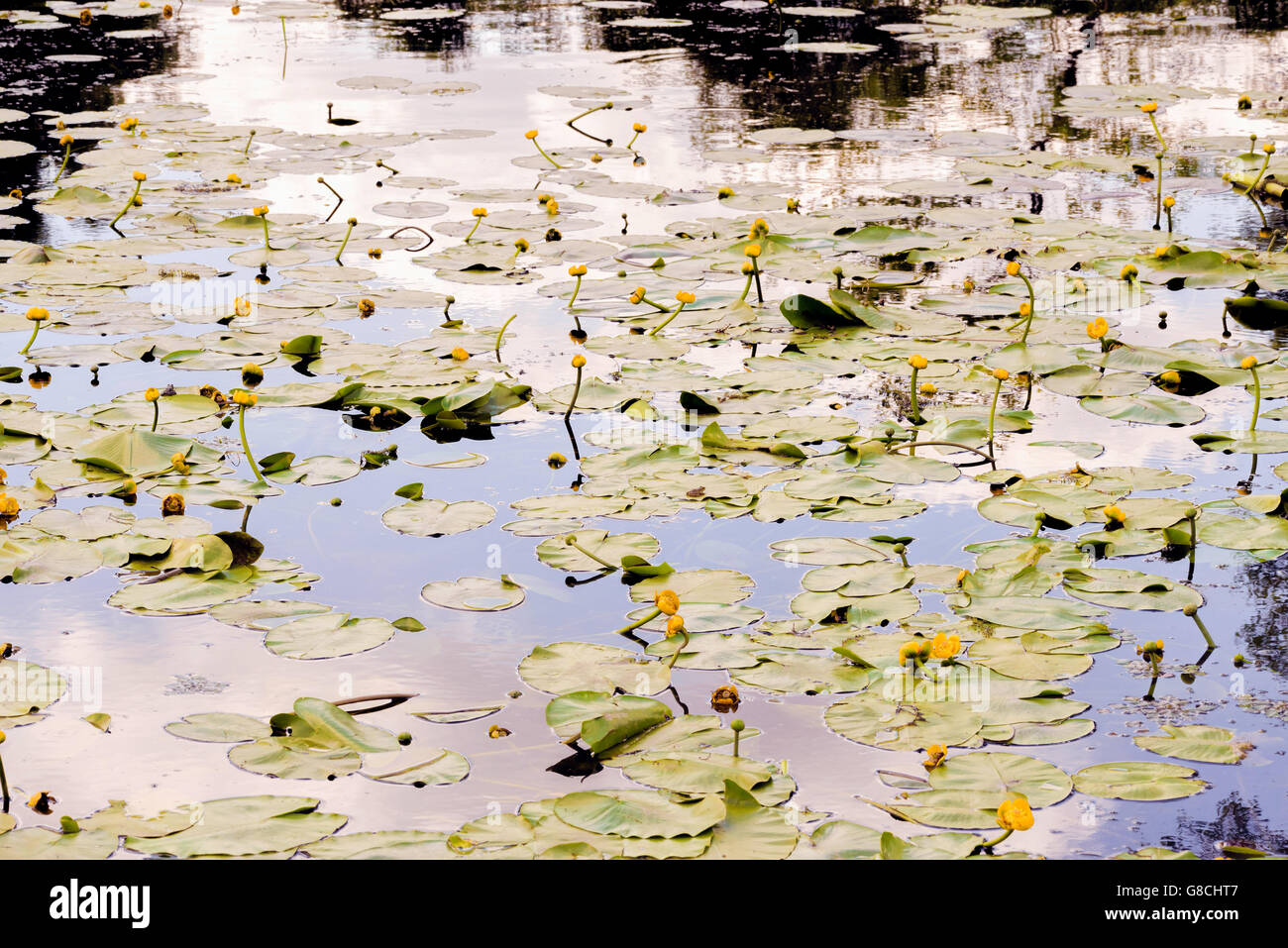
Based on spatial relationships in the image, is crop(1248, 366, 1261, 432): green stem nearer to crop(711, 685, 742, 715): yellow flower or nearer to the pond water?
the pond water

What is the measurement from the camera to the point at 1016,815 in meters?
1.63

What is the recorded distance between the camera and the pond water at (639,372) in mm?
2029

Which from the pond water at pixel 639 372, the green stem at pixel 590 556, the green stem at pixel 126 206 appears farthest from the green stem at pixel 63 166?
the green stem at pixel 590 556

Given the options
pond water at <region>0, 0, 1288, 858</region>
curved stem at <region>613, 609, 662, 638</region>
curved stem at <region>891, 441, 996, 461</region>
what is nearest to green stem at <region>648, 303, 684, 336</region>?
pond water at <region>0, 0, 1288, 858</region>

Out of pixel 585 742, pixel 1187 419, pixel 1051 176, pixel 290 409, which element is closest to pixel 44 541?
pixel 290 409

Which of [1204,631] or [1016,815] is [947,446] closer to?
[1204,631]

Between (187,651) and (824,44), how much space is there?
5.80 meters

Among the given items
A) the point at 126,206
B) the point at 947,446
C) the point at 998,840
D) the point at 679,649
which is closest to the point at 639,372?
the point at 947,446

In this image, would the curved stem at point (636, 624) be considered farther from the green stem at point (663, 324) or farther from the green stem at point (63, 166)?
the green stem at point (63, 166)

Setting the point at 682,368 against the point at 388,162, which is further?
the point at 388,162

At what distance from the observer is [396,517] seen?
8.66 feet

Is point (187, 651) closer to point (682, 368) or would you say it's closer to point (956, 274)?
point (682, 368)

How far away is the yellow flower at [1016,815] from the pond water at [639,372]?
123 mm
